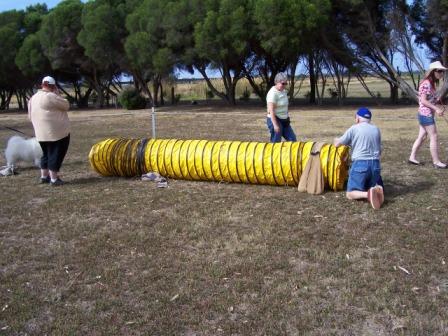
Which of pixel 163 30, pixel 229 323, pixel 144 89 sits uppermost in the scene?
pixel 163 30

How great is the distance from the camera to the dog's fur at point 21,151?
951 cm

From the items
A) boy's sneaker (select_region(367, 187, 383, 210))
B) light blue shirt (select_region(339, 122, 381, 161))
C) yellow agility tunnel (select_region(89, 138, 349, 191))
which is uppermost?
light blue shirt (select_region(339, 122, 381, 161))

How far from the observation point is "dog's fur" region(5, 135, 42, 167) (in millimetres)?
9508

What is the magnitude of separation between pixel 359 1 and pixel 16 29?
2753 centimetres

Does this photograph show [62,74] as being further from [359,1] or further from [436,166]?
[436,166]

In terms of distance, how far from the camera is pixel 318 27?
26.2 meters

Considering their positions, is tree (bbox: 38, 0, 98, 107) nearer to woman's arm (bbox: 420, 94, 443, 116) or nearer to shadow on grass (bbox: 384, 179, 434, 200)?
woman's arm (bbox: 420, 94, 443, 116)

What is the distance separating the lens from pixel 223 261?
4.81 metres

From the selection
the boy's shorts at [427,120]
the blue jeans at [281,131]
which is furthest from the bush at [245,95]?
the boy's shorts at [427,120]

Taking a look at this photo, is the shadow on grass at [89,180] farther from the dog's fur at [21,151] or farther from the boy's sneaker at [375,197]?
the boy's sneaker at [375,197]

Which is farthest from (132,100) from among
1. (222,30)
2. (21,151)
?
(21,151)

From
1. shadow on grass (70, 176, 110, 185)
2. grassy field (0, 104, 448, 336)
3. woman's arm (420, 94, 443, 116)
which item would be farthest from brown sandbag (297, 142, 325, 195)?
shadow on grass (70, 176, 110, 185)

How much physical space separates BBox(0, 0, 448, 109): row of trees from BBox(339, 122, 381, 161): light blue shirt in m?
19.4

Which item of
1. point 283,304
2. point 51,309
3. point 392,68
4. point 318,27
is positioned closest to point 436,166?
point 283,304
